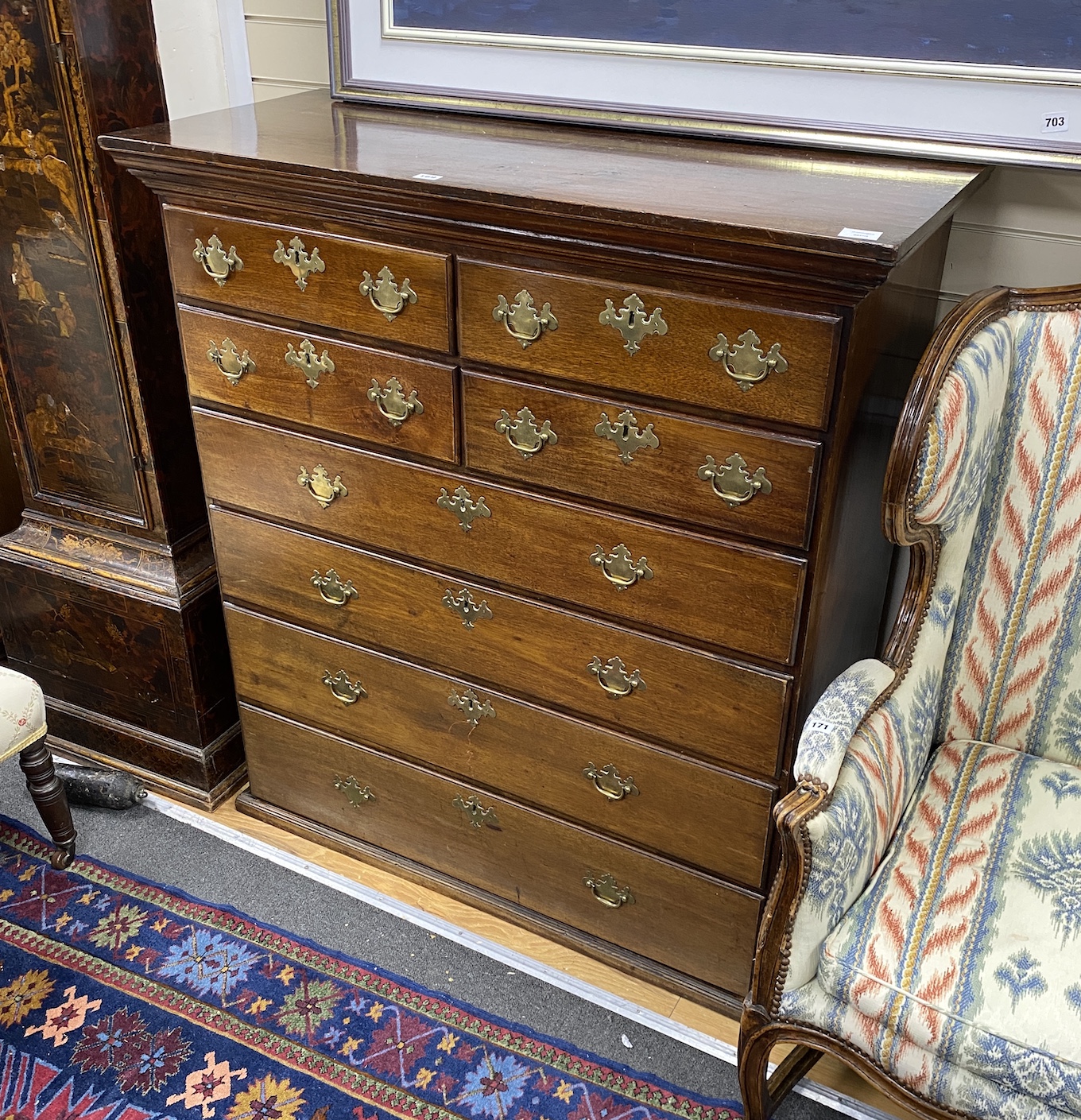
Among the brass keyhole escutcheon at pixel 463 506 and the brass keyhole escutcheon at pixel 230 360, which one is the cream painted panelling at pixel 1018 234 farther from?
the brass keyhole escutcheon at pixel 230 360

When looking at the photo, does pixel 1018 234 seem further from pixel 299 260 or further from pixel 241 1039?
pixel 241 1039

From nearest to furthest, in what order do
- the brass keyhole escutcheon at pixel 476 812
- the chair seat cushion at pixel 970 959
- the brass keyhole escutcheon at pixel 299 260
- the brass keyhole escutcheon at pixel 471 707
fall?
Answer: the chair seat cushion at pixel 970 959
the brass keyhole escutcheon at pixel 299 260
the brass keyhole escutcheon at pixel 471 707
the brass keyhole escutcheon at pixel 476 812

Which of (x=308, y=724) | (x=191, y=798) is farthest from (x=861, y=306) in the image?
(x=191, y=798)

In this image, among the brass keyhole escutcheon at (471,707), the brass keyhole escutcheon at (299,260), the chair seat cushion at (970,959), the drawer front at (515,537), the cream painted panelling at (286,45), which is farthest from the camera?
the cream painted panelling at (286,45)

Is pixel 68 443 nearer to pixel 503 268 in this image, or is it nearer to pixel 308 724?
pixel 308 724

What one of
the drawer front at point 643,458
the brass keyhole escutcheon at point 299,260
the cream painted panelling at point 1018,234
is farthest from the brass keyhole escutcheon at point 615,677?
the cream painted panelling at point 1018,234

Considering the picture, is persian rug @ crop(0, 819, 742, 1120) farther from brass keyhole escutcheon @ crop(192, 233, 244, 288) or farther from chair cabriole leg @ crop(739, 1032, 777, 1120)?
brass keyhole escutcheon @ crop(192, 233, 244, 288)

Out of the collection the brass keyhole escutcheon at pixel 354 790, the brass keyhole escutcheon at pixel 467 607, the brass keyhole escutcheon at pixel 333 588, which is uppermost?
the brass keyhole escutcheon at pixel 467 607

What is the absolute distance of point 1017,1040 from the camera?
3.94 feet

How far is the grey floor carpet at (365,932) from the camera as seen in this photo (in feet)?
5.70

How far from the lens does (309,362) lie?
165 centimetres

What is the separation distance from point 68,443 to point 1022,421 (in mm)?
1644

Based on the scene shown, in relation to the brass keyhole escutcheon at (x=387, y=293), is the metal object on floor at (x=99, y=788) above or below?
below

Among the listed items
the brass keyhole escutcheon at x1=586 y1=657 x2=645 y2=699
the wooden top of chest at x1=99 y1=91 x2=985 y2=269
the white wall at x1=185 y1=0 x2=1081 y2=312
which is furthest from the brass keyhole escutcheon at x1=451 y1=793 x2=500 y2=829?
the white wall at x1=185 y1=0 x2=1081 y2=312
